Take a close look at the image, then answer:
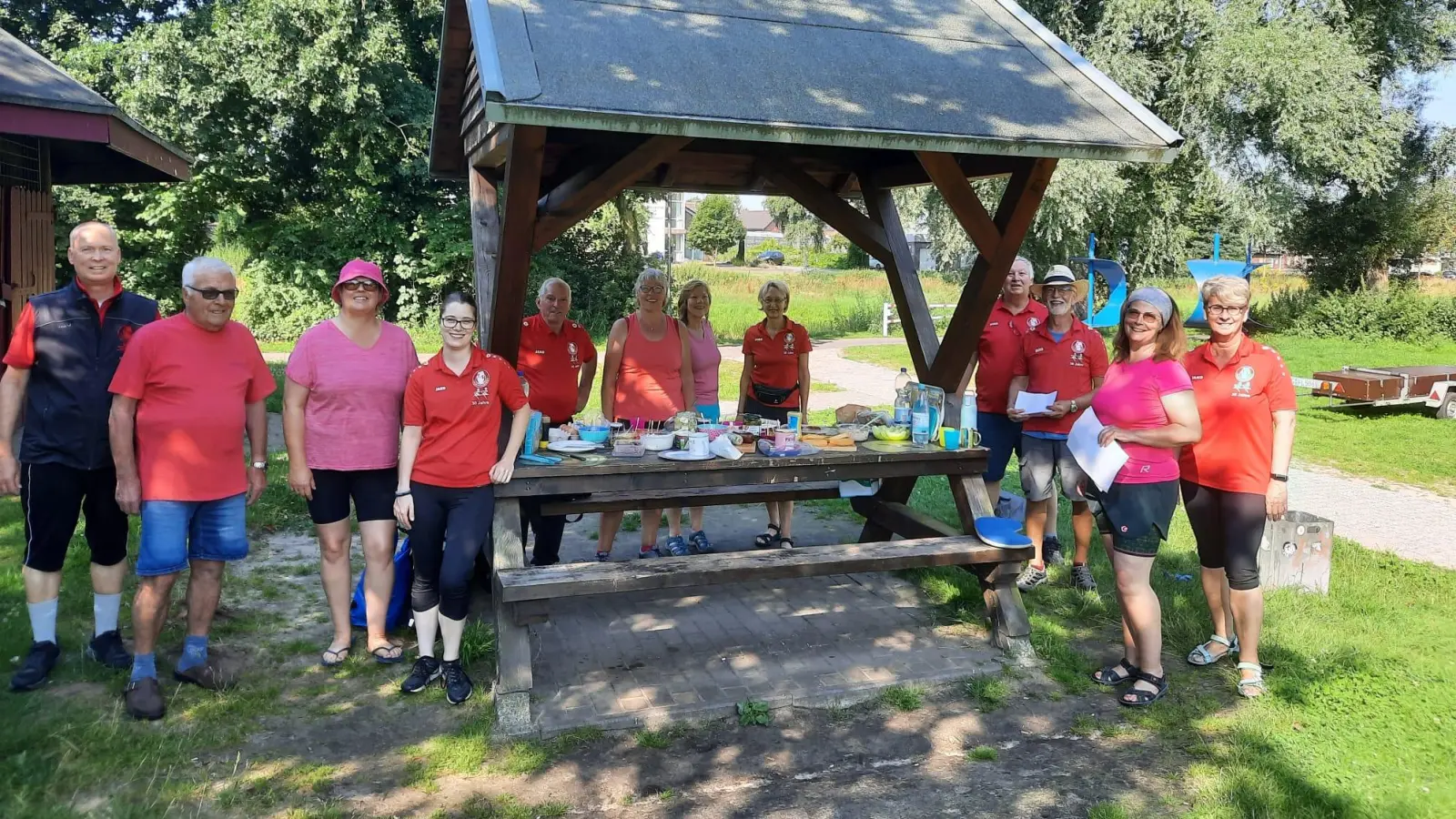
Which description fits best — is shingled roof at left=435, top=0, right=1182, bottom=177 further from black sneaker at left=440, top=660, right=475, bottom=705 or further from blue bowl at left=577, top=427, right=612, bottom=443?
black sneaker at left=440, top=660, right=475, bottom=705

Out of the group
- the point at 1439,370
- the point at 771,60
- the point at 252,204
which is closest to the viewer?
the point at 771,60

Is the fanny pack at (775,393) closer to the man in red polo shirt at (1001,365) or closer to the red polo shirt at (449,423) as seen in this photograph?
the man in red polo shirt at (1001,365)

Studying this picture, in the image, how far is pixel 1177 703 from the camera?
402 centimetres

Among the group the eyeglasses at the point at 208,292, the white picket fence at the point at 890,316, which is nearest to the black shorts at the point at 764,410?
the eyeglasses at the point at 208,292

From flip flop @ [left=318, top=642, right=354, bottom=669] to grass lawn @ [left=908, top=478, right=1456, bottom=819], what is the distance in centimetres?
293

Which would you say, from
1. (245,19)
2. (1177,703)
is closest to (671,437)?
(1177,703)

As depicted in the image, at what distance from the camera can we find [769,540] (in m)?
6.21

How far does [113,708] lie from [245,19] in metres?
16.5

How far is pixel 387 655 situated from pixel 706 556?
1473mm

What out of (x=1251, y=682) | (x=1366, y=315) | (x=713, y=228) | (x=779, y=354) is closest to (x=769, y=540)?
(x=779, y=354)

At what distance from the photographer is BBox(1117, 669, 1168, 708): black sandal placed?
3.98 metres

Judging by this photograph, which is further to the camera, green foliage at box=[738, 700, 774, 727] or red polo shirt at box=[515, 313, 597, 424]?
red polo shirt at box=[515, 313, 597, 424]

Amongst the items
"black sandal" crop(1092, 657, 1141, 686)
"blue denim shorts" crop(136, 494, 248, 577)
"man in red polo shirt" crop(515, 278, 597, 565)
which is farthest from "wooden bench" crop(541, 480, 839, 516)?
"black sandal" crop(1092, 657, 1141, 686)

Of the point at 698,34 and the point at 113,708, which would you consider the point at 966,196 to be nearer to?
the point at 698,34
